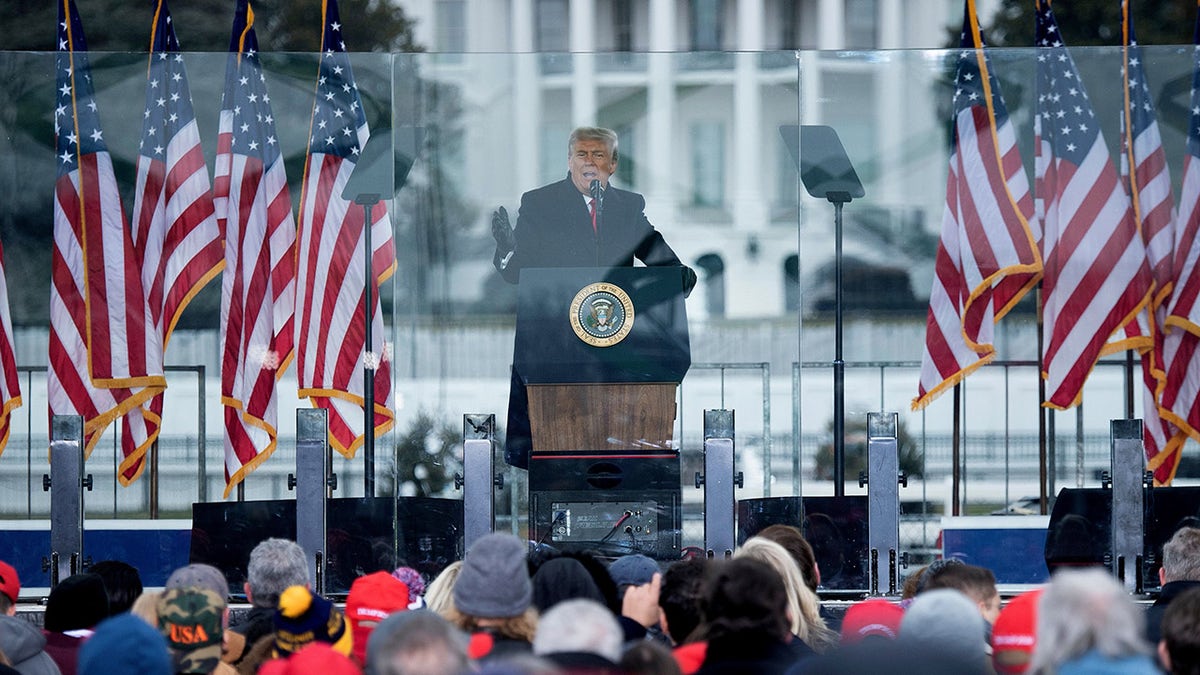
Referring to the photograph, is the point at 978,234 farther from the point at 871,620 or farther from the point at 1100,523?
the point at 871,620

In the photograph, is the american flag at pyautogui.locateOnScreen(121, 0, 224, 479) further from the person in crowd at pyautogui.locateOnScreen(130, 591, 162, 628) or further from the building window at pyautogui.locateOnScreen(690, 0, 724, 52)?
the building window at pyautogui.locateOnScreen(690, 0, 724, 52)

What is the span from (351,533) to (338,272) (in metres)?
1.58

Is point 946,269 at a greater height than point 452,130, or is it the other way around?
point 452,130

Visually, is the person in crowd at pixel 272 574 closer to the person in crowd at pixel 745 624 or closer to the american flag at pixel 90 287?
the person in crowd at pixel 745 624

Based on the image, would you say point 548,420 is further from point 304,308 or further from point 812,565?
point 812,565

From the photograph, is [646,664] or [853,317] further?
[853,317]

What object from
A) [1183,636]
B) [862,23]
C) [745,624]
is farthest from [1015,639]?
[862,23]

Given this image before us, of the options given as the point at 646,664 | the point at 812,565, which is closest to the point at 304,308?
the point at 812,565

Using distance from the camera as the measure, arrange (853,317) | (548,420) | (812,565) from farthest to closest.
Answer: (853,317) < (548,420) < (812,565)

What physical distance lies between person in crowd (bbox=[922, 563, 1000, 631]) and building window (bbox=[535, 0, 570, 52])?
15112mm

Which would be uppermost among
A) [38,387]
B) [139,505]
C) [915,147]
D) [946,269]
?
[915,147]

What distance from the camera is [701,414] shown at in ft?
34.1

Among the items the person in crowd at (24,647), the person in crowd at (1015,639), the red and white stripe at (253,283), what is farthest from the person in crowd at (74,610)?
the red and white stripe at (253,283)

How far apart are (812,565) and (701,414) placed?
14.4ft
